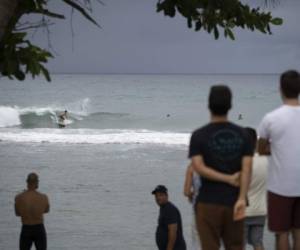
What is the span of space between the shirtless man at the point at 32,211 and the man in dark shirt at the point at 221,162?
5332mm

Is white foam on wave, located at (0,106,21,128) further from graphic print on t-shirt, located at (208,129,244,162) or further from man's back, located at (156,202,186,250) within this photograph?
graphic print on t-shirt, located at (208,129,244,162)

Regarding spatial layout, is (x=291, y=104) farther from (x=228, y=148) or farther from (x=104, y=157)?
(x=104, y=157)

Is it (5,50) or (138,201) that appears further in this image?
(138,201)

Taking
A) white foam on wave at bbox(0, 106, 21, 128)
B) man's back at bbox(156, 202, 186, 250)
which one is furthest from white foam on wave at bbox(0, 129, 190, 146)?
man's back at bbox(156, 202, 186, 250)

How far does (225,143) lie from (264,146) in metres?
0.50

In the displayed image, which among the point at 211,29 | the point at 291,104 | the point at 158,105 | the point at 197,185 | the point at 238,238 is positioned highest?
the point at 211,29

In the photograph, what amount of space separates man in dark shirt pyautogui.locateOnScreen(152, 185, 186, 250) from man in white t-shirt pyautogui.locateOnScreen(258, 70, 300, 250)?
3779mm

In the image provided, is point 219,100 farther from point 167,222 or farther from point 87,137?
point 87,137

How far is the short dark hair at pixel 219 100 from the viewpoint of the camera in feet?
15.4

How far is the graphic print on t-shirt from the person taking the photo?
15.3 feet

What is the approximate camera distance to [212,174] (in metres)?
4.64

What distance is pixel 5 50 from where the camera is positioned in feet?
20.8

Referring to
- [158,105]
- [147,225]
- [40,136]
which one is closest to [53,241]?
[147,225]

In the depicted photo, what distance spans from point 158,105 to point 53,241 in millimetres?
61771
